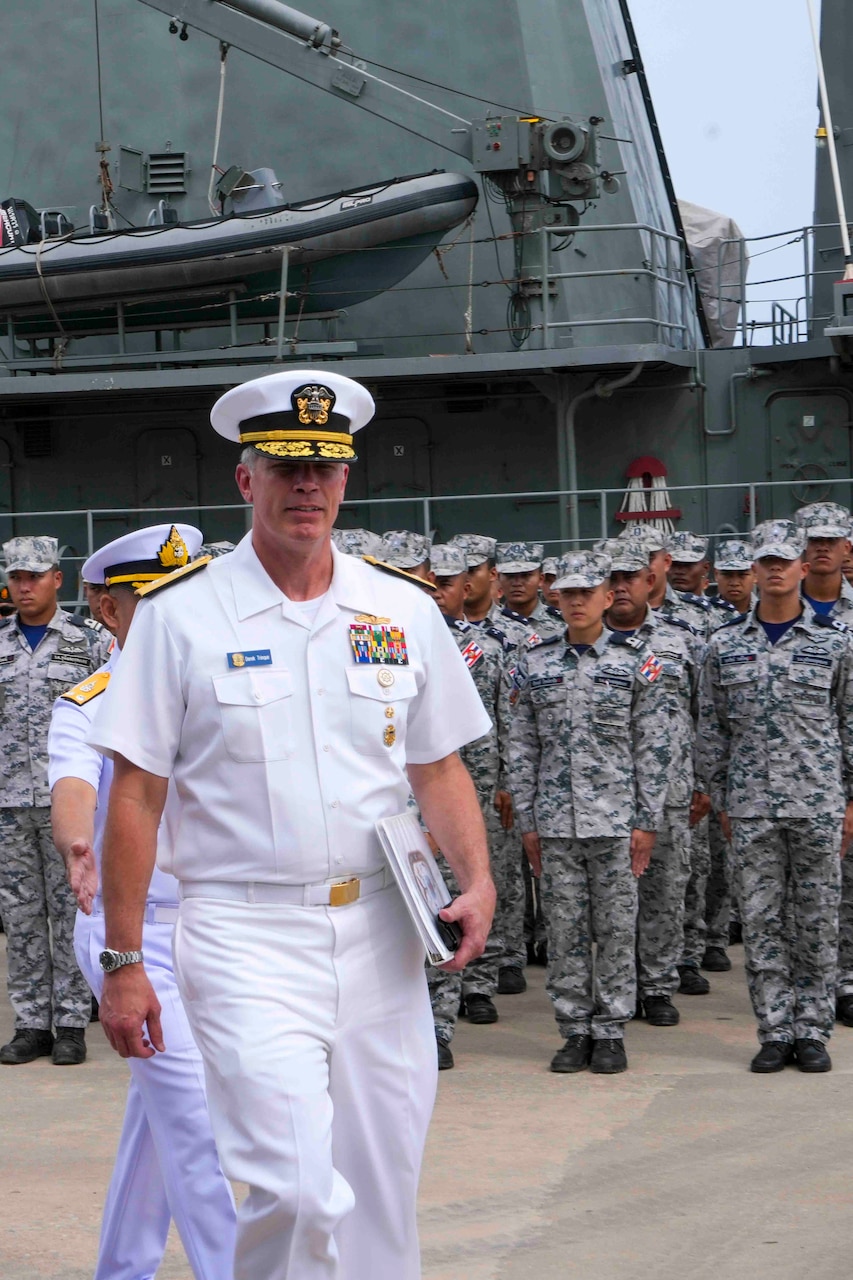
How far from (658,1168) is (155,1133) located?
1.80m

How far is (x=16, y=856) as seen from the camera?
20.5 feet

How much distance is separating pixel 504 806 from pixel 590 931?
107 centimetres

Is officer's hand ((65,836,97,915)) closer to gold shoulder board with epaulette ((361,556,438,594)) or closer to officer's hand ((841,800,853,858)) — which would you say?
gold shoulder board with epaulette ((361,556,438,594))

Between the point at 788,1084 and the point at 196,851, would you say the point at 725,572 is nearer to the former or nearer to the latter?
the point at 788,1084

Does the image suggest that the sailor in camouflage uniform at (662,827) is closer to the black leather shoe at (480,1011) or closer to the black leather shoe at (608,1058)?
the black leather shoe at (480,1011)

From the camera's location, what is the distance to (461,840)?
2922 millimetres

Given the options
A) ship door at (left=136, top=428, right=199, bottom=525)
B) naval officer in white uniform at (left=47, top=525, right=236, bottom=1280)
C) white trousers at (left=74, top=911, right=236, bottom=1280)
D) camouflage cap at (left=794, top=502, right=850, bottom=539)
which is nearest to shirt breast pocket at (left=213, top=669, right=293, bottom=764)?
naval officer in white uniform at (left=47, top=525, right=236, bottom=1280)

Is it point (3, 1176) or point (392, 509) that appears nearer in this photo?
point (3, 1176)

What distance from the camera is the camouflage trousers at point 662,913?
6.41 metres

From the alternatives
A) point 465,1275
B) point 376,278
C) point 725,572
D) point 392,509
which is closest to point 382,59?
point 376,278

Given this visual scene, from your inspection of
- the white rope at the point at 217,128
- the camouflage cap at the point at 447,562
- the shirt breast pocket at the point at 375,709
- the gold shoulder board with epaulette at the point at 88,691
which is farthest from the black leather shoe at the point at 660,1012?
the white rope at the point at 217,128

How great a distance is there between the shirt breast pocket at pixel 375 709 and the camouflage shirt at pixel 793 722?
3069 mm

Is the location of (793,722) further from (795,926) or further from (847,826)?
(795,926)

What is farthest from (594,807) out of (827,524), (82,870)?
(82,870)
